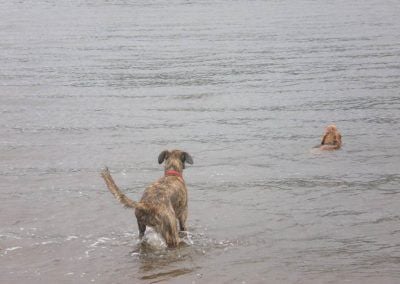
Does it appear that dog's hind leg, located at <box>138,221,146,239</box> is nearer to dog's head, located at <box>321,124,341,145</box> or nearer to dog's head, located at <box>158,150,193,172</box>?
dog's head, located at <box>158,150,193,172</box>

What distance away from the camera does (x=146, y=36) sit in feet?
129


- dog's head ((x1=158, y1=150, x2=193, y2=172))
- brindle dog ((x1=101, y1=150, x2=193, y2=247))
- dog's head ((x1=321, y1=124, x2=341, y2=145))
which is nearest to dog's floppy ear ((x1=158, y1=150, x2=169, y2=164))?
dog's head ((x1=158, y1=150, x2=193, y2=172))

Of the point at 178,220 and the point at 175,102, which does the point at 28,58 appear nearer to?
the point at 175,102

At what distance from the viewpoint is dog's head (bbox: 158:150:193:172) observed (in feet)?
37.9

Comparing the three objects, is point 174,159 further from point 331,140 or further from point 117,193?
point 331,140

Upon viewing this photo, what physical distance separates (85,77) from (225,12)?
85.5 ft

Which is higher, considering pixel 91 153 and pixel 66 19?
pixel 66 19

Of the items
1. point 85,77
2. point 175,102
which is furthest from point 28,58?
point 175,102

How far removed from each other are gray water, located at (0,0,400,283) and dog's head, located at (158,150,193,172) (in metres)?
0.99

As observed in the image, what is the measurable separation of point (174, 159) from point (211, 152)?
5.20 m

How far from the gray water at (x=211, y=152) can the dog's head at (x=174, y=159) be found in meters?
0.99

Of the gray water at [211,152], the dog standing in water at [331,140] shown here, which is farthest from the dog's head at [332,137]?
the gray water at [211,152]

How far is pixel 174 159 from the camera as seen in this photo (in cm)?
1164

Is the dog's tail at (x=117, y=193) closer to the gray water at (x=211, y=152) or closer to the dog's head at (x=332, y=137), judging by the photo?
the gray water at (x=211, y=152)
